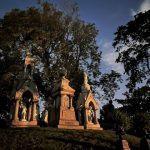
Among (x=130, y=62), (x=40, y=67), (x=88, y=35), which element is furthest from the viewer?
(x=88, y=35)

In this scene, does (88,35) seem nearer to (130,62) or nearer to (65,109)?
(130,62)

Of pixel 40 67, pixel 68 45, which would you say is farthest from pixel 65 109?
pixel 68 45

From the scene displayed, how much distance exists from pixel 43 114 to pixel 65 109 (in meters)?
7.59

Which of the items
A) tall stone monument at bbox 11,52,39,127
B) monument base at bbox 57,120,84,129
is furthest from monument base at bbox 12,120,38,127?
monument base at bbox 57,120,84,129

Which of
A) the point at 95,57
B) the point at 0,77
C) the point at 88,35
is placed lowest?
the point at 0,77

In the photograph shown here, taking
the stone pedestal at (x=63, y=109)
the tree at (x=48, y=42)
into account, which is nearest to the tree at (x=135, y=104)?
the tree at (x=48, y=42)

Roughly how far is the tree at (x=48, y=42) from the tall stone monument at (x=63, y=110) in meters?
6.71

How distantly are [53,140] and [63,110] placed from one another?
548cm

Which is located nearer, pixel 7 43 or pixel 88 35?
pixel 7 43

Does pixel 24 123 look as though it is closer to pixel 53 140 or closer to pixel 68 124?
pixel 68 124

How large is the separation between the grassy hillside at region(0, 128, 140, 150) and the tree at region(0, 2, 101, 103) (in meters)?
11.8

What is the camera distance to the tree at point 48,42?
2606 centimetres

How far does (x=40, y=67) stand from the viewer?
28.1 m

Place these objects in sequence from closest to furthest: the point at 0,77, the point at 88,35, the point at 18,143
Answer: the point at 18,143, the point at 0,77, the point at 88,35
